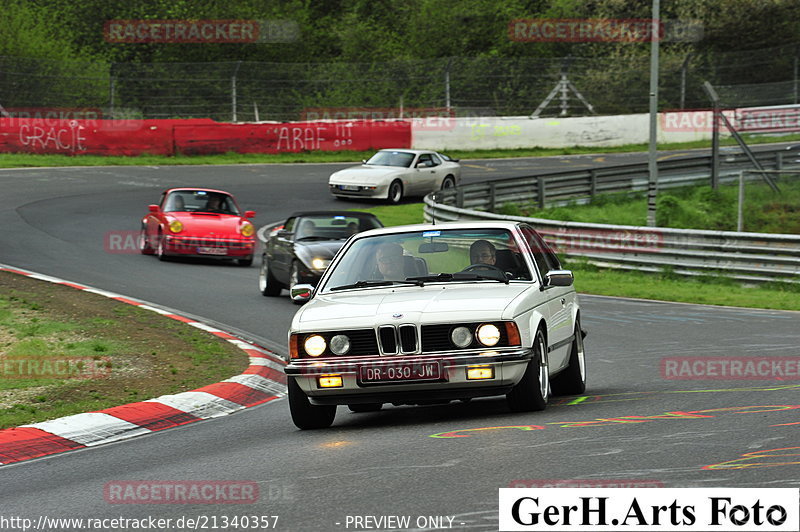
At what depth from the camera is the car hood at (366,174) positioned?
33281mm

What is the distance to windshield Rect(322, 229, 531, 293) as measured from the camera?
9453 millimetres

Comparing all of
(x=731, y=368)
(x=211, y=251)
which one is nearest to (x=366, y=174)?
(x=211, y=251)

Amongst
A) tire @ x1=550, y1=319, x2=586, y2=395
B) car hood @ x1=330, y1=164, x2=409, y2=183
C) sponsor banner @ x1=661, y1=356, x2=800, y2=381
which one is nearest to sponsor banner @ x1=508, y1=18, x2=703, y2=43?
car hood @ x1=330, y1=164, x2=409, y2=183

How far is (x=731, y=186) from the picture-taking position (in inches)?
1363

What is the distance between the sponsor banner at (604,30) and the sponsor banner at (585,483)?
54150mm

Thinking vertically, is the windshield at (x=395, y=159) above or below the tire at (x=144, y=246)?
above

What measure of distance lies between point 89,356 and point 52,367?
2.23 ft

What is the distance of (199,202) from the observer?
23422mm

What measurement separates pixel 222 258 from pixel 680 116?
29931 mm

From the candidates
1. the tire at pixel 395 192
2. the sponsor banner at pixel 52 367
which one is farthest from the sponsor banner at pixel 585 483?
the tire at pixel 395 192

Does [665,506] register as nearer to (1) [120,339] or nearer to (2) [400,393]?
(2) [400,393]

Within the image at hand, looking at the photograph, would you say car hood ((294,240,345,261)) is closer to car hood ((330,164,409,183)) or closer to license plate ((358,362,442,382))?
license plate ((358,362,442,382))

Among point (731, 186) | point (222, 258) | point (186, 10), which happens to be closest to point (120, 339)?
point (222, 258)

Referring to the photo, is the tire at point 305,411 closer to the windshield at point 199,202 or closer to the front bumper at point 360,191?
the windshield at point 199,202
